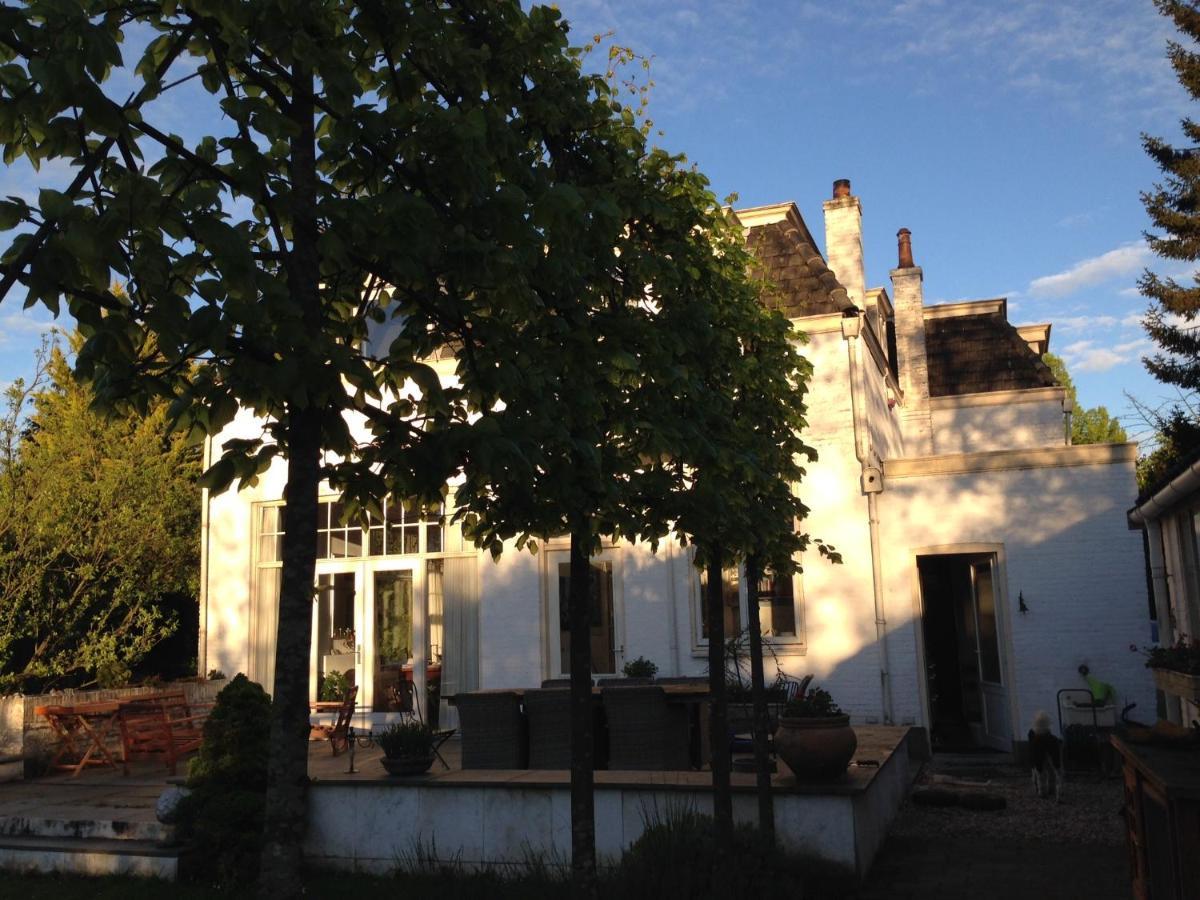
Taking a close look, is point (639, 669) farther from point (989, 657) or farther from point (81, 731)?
point (81, 731)

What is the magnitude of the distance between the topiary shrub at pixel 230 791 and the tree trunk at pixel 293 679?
506 centimetres

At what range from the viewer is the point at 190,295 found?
3979 millimetres

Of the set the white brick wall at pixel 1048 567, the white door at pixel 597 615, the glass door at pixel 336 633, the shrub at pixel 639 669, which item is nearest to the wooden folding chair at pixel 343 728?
the glass door at pixel 336 633

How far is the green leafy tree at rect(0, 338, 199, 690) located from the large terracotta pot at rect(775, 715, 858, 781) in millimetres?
8136

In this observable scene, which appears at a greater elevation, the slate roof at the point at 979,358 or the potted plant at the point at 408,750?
the slate roof at the point at 979,358

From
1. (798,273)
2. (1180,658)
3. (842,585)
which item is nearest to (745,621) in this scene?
(842,585)

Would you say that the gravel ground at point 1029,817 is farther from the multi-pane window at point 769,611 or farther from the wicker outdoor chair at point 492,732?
the wicker outdoor chair at point 492,732

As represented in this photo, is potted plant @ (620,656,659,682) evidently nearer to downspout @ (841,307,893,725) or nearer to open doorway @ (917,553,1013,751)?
downspout @ (841,307,893,725)

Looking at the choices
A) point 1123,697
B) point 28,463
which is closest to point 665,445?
point 1123,697

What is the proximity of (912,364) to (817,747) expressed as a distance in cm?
1351

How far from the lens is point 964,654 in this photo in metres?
14.7

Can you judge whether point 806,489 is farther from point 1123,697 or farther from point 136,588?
point 136,588

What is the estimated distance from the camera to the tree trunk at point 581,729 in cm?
485

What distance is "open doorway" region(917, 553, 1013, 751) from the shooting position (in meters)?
13.0
